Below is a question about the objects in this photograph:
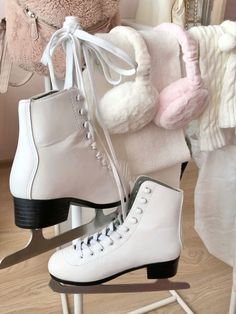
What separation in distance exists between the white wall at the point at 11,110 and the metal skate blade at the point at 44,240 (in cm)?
113

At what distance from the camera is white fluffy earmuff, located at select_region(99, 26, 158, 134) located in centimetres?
50

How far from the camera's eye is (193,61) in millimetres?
523

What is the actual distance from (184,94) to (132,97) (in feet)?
0.23

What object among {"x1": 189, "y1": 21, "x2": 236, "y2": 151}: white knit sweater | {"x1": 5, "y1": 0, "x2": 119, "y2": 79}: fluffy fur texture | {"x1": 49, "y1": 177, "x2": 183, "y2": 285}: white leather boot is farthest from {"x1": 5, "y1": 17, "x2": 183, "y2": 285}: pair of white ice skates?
{"x1": 5, "y1": 0, "x2": 119, "y2": 79}: fluffy fur texture

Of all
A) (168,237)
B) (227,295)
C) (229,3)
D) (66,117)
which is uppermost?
(229,3)

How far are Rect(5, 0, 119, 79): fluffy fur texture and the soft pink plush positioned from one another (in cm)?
27

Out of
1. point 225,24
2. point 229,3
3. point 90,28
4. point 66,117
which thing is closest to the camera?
point 66,117

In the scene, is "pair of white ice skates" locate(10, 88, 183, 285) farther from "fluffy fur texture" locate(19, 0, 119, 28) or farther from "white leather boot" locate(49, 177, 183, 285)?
"fluffy fur texture" locate(19, 0, 119, 28)

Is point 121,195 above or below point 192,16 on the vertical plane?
below

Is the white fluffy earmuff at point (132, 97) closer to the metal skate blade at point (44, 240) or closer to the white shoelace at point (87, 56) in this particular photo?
the white shoelace at point (87, 56)

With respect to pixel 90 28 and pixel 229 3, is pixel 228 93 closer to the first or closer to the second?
pixel 90 28

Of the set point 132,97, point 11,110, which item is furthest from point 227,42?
point 11,110

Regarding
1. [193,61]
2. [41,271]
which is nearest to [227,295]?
[41,271]

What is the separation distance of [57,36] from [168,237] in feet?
0.91
